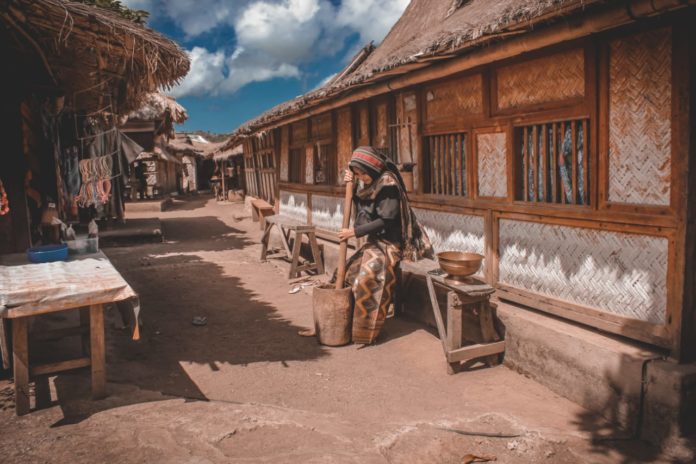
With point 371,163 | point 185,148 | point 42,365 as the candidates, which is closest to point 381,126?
point 371,163

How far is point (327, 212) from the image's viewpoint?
9258 mm

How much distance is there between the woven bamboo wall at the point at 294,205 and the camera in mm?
10609

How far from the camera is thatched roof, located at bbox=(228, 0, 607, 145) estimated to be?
3.39 metres

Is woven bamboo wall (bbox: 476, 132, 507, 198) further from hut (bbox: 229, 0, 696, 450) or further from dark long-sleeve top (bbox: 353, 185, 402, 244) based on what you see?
dark long-sleeve top (bbox: 353, 185, 402, 244)

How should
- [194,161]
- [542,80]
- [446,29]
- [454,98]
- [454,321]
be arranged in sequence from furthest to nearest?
1. [194,161]
2. [454,98]
3. [446,29]
4. [454,321]
5. [542,80]

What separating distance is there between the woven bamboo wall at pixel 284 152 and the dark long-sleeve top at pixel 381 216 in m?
6.18

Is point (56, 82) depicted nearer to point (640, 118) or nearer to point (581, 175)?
point (581, 175)

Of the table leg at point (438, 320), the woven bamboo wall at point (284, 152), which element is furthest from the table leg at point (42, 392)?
the woven bamboo wall at point (284, 152)

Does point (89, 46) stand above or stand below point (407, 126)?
above

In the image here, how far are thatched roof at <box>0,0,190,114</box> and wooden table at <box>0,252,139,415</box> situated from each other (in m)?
2.29

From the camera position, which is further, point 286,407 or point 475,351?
point 475,351

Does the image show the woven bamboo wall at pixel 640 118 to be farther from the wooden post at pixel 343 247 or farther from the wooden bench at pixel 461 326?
the wooden post at pixel 343 247

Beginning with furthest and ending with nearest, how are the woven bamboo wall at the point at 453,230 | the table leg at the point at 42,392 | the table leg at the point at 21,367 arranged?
the woven bamboo wall at the point at 453,230 < the table leg at the point at 42,392 < the table leg at the point at 21,367

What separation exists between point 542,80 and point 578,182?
0.94 metres
